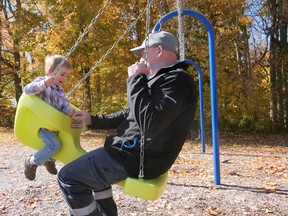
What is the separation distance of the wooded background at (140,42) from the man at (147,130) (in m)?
10.5

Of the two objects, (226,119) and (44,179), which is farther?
(226,119)

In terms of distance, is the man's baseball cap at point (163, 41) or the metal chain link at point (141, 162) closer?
the metal chain link at point (141, 162)

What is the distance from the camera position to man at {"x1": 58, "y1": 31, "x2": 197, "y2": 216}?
2.13 meters

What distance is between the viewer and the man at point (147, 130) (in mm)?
2131

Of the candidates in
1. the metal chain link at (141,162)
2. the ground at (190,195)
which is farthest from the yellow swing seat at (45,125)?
the ground at (190,195)

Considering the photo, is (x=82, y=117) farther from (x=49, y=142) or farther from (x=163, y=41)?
(x=163, y=41)

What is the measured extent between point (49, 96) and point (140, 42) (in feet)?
39.8

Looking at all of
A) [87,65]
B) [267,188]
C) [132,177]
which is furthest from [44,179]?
[87,65]

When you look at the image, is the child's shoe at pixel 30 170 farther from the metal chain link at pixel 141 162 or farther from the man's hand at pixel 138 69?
the man's hand at pixel 138 69

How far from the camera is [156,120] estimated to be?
2.09 meters

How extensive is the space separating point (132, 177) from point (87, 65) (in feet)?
41.9

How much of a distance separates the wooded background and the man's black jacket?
34.8 ft

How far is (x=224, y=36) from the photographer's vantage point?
14.3 m

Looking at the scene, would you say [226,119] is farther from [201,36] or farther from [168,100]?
[168,100]
